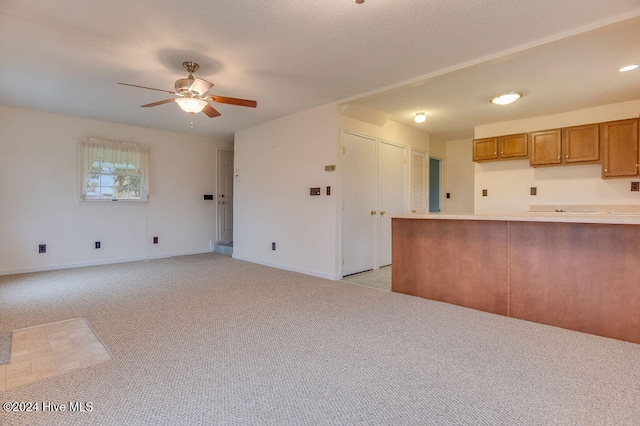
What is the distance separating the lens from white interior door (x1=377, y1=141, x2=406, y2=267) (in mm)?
5223

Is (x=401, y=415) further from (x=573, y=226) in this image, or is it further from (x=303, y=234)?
(x=303, y=234)

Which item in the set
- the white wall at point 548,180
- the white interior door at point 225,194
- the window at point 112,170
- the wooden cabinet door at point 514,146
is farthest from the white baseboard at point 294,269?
the wooden cabinet door at point 514,146

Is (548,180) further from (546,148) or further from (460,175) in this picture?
(460,175)

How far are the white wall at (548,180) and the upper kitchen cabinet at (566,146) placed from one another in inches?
9.5

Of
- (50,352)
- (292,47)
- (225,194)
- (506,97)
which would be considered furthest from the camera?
(225,194)

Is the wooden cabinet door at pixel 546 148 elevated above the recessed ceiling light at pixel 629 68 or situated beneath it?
situated beneath

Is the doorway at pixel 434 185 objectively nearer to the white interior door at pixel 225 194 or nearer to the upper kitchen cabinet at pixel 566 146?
the upper kitchen cabinet at pixel 566 146

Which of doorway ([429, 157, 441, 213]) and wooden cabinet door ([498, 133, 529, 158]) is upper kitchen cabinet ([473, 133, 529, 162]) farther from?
doorway ([429, 157, 441, 213])

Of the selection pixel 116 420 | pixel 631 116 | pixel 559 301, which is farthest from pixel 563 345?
pixel 631 116

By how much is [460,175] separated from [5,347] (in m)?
7.37

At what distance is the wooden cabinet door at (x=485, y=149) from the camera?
5.37 m

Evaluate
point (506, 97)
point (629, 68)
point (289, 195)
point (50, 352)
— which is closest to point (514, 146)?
point (506, 97)

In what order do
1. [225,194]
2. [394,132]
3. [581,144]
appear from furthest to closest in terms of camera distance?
1. [225,194]
2. [394,132]
3. [581,144]

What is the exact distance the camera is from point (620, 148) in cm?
421
